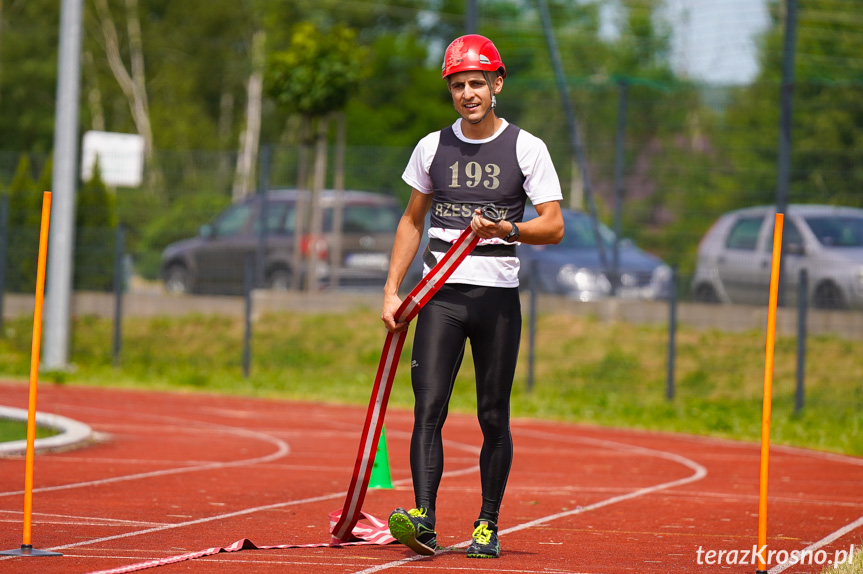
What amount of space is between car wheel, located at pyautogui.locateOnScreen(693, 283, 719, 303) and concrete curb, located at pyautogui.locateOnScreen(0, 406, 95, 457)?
25.8ft

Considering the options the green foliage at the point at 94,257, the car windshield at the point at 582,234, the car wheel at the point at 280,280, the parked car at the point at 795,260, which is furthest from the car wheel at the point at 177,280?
the parked car at the point at 795,260

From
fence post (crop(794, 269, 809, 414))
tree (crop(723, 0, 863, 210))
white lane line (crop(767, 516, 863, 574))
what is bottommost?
white lane line (crop(767, 516, 863, 574))

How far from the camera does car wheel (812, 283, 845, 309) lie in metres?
14.6

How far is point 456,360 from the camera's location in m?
5.50

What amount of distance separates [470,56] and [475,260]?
0.86 m

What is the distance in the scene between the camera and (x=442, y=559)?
5.38 meters

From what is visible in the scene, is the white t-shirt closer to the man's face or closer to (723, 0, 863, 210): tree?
the man's face

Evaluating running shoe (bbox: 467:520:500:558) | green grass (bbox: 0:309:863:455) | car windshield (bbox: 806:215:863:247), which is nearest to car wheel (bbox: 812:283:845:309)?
green grass (bbox: 0:309:863:455)

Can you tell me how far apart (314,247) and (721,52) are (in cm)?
614

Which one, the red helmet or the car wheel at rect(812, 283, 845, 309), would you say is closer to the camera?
the red helmet

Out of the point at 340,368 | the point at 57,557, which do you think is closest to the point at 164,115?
the point at 340,368

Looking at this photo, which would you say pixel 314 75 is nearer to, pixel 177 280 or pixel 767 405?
pixel 177 280

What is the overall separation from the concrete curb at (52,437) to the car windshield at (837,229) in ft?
30.5

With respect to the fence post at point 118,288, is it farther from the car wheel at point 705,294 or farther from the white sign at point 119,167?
the car wheel at point 705,294
